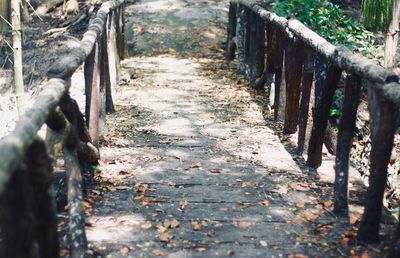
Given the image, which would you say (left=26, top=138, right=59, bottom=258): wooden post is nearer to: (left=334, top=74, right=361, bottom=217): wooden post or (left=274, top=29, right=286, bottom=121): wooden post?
(left=334, top=74, right=361, bottom=217): wooden post

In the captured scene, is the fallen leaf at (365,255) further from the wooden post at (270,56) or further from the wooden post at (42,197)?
the wooden post at (270,56)

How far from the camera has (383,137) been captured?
3482mm

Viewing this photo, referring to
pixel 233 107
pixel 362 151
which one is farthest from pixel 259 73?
pixel 362 151

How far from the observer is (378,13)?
9844 mm

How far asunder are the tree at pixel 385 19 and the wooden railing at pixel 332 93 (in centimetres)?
237

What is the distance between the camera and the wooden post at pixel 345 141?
13.5 feet

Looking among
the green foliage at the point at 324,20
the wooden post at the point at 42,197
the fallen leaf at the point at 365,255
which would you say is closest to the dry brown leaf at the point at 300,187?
the fallen leaf at the point at 365,255

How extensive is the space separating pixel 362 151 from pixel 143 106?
3.23m

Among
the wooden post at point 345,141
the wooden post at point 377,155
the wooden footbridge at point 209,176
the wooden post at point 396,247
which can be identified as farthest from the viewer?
the wooden post at point 345,141

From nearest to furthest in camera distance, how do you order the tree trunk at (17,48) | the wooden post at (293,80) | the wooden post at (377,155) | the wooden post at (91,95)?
the wooden post at (377,155), the wooden post at (91,95), the wooden post at (293,80), the tree trunk at (17,48)

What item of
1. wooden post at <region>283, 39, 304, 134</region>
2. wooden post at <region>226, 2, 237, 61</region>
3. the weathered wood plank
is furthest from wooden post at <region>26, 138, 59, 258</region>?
wooden post at <region>226, 2, 237, 61</region>

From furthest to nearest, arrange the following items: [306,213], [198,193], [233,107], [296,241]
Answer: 1. [233,107]
2. [198,193]
3. [306,213]
4. [296,241]

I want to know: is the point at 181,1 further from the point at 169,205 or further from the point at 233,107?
the point at 169,205

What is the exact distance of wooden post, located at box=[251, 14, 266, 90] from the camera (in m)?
8.42
